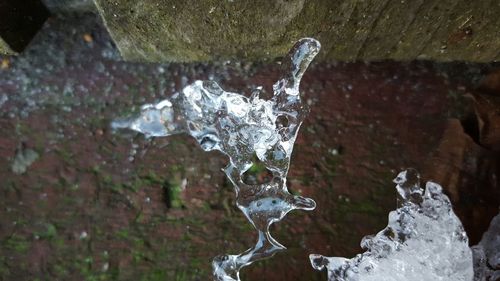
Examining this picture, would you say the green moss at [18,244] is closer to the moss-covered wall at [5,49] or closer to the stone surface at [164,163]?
the stone surface at [164,163]

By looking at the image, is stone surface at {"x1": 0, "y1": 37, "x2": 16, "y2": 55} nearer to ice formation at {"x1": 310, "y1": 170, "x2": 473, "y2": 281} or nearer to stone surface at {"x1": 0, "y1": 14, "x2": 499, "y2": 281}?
stone surface at {"x1": 0, "y1": 14, "x2": 499, "y2": 281}

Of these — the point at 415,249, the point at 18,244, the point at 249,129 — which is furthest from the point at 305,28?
the point at 18,244

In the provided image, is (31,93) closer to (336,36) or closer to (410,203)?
(336,36)

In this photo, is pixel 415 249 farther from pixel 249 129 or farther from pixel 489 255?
pixel 249 129

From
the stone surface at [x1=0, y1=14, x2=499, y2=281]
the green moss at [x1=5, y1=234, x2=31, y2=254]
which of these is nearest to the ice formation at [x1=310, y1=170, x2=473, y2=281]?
the stone surface at [x1=0, y1=14, x2=499, y2=281]

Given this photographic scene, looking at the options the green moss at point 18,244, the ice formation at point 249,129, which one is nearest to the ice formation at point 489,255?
the ice formation at point 249,129
